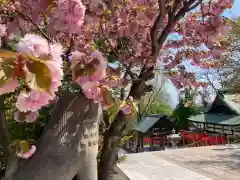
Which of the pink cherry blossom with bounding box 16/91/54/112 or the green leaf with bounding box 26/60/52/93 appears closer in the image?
the green leaf with bounding box 26/60/52/93

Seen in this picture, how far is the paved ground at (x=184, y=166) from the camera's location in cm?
602

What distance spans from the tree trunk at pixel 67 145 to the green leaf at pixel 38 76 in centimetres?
94

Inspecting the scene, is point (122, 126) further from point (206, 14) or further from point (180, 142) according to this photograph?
point (180, 142)

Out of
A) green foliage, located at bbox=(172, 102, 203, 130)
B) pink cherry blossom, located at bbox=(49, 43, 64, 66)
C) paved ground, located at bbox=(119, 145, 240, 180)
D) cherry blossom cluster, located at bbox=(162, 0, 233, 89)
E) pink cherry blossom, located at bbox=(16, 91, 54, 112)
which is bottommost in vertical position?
paved ground, located at bbox=(119, 145, 240, 180)

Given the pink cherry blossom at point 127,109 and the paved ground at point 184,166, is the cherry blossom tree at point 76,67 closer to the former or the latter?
the pink cherry blossom at point 127,109

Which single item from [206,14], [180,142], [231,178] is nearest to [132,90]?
[206,14]

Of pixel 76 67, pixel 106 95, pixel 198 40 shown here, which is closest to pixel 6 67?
pixel 76 67

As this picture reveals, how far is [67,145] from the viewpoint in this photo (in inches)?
61.9

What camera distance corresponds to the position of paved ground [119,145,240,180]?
6.02m

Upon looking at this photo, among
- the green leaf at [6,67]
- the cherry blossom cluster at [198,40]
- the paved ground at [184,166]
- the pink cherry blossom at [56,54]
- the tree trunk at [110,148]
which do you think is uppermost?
the cherry blossom cluster at [198,40]

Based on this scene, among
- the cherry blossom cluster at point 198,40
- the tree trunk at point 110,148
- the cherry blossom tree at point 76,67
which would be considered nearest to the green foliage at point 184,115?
the cherry blossom cluster at point 198,40

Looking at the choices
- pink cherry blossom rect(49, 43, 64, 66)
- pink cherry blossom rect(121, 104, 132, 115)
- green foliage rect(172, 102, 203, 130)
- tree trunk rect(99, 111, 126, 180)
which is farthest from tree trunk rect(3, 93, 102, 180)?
green foliage rect(172, 102, 203, 130)

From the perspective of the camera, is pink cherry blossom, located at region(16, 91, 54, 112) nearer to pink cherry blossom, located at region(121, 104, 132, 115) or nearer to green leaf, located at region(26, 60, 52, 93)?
green leaf, located at region(26, 60, 52, 93)

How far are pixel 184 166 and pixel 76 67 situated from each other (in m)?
6.60
